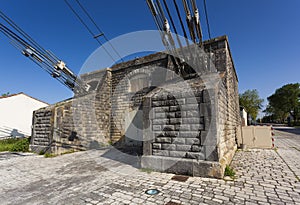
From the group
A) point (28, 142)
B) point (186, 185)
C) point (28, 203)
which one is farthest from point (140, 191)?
point (28, 142)

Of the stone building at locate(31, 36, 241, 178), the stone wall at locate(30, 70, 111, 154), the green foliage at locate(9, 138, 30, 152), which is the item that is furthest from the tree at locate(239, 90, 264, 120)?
the green foliage at locate(9, 138, 30, 152)

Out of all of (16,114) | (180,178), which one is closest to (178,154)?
(180,178)

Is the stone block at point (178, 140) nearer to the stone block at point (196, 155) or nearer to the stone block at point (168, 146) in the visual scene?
the stone block at point (168, 146)

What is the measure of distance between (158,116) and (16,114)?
19229 mm

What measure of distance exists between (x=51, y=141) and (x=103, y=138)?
118 inches

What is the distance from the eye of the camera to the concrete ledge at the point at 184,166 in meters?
3.85

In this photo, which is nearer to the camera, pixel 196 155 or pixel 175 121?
pixel 196 155

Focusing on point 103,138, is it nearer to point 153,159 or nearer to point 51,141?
point 51,141

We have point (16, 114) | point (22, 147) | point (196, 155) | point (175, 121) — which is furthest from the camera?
point (16, 114)

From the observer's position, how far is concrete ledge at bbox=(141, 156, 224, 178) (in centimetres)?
385

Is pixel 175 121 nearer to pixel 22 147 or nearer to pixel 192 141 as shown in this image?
pixel 192 141

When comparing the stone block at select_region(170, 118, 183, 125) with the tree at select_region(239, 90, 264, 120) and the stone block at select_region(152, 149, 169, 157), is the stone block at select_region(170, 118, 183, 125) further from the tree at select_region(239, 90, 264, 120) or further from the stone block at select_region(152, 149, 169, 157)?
the tree at select_region(239, 90, 264, 120)

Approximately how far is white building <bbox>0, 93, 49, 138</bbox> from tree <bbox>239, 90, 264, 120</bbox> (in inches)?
1649

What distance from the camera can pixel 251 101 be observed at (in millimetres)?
38562
